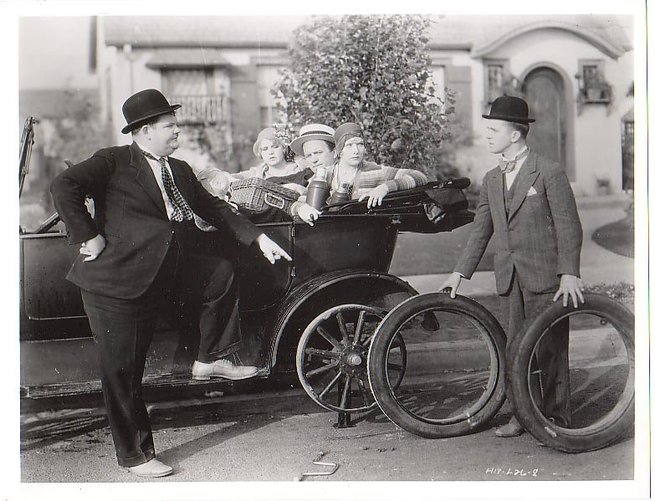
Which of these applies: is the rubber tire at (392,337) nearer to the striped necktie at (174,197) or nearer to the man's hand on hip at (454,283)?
the man's hand on hip at (454,283)

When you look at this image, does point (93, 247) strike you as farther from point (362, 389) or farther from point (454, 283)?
point (454, 283)

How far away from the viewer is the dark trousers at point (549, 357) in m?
3.46

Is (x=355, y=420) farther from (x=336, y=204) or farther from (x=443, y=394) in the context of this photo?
(x=336, y=204)

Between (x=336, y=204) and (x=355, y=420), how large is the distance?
1.20 meters

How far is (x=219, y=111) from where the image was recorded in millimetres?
3740

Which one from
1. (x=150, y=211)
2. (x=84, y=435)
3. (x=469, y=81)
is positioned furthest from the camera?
(x=469, y=81)

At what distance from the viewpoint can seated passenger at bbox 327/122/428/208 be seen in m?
3.55

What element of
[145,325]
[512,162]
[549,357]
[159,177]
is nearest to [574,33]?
[512,162]

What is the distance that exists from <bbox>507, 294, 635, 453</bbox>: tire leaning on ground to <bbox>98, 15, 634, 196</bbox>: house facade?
2.36 feet

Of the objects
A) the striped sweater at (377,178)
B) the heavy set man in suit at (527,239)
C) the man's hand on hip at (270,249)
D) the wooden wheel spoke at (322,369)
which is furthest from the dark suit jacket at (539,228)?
the man's hand on hip at (270,249)

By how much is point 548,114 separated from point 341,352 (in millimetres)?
1851

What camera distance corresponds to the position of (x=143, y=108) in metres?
3.33

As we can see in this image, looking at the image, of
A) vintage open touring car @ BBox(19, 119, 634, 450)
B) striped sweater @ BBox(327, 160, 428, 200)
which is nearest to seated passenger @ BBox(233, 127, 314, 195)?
striped sweater @ BBox(327, 160, 428, 200)
